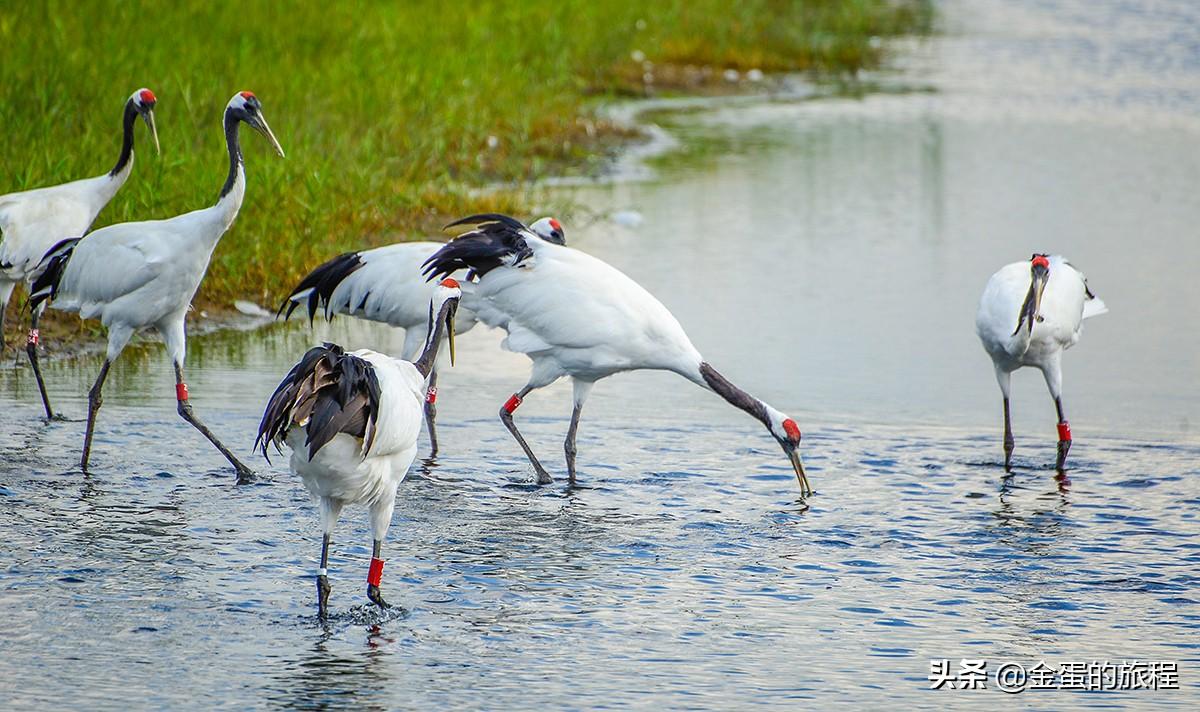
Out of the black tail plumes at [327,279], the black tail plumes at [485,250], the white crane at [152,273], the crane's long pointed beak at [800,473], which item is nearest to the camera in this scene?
the crane's long pointed beak at [800,473]

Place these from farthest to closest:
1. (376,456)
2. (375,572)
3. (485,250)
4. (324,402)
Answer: (485,250), (375,572), (376,456), (324,402)

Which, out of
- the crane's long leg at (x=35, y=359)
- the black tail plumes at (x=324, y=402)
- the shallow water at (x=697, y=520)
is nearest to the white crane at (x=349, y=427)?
the black tail plumes at (x=324, y=402)

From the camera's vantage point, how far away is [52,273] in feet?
24.6

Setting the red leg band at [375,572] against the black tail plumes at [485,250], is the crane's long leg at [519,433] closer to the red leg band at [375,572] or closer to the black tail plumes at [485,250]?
the black tail plumes at [485,250]

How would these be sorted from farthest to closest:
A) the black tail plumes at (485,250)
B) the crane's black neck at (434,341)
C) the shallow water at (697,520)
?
Result: the black tail plumes at (485,250) < the crane's black neck at (434,341) < the shallow water at (697,520)

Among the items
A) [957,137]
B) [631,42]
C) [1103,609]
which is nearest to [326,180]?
[1103,609]

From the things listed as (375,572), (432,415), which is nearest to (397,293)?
(432,415)

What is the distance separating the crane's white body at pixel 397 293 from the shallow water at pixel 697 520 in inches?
16.3

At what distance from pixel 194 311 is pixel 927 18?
20.2 metres

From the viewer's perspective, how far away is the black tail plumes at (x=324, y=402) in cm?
491

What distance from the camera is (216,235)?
708cm

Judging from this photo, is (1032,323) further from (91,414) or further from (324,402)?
(91,414)

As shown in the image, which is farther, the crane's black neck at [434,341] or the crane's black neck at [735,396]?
the crane's black neck at [735,396]

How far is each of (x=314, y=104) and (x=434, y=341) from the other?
7.57 m
